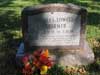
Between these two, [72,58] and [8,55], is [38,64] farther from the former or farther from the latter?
[8,55]

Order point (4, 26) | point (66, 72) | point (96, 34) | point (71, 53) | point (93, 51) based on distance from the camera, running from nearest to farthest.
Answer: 1. point (66, 72)
2. point (71, 53)
3. point (93, 51)
4. point (96, 34)
5. point (4, 26)

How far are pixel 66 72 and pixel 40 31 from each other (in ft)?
3.30

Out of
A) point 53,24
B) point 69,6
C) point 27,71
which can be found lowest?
point 27,71

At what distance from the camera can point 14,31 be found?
8.10 m

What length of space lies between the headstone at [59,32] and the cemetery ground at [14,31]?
40 cm

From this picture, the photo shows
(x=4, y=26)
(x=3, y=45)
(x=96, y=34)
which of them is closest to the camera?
(x=3, y=45)

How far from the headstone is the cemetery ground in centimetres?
40

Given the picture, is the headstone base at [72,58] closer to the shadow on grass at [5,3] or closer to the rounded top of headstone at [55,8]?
the rounded top of headstone at [55,8]

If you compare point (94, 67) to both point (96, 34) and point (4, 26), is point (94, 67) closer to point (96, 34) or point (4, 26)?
point (96, 34)

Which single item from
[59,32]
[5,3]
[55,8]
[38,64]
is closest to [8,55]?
[59,32]

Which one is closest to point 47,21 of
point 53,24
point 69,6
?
point 53,24

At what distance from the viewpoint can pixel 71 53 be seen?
20.3ft

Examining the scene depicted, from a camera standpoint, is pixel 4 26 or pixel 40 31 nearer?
pixel 40 31

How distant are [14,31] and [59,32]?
7.37ft
